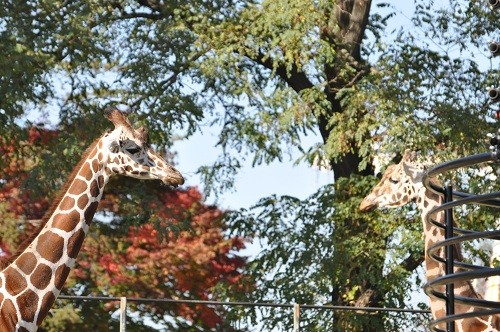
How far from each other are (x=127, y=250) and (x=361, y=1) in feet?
14.2

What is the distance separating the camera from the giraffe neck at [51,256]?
7387mm

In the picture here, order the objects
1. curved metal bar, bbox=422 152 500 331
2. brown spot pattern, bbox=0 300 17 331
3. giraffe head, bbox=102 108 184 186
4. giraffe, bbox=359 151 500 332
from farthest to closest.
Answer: giraffe, bbox=359 151 500 332, giraffe head, bbox=102 108 184 186, brown spot pattern, bbox=0 300 17 331, curved metal bar, bbox=422 152 500 331

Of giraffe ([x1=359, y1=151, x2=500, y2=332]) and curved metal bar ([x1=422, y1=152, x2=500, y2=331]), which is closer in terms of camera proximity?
curved metal bar ([x1=422, y1=152, x2=500, y2=331])

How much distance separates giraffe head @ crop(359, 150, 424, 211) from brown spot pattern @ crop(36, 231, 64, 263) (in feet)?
12.8

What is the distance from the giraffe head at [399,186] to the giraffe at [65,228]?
310cm

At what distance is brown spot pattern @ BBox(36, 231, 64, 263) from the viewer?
7.70m

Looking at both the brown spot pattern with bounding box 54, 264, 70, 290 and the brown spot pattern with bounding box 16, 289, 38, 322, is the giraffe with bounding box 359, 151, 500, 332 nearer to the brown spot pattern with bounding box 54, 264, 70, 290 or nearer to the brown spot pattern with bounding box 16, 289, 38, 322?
the brown spot pattern with bounding box 54, 264, 70, 290

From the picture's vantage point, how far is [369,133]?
14039 millimetres

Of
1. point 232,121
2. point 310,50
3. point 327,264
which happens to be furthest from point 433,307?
point 232,121

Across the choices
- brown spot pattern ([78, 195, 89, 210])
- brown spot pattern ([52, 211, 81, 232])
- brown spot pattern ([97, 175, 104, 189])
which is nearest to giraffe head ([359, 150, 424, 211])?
brown spot pattern ([97, 175, 104, 189])

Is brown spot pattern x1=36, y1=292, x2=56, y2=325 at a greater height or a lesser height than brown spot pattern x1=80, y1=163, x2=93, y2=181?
lesser

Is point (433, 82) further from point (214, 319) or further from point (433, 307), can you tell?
point (433, 307)

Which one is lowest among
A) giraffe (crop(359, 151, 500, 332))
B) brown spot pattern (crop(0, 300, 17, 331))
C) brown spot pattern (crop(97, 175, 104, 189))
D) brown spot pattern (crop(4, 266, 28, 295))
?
brown spot pattern (crop(0, 300, 17, 331))

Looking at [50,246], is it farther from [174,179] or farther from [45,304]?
[174,179]
